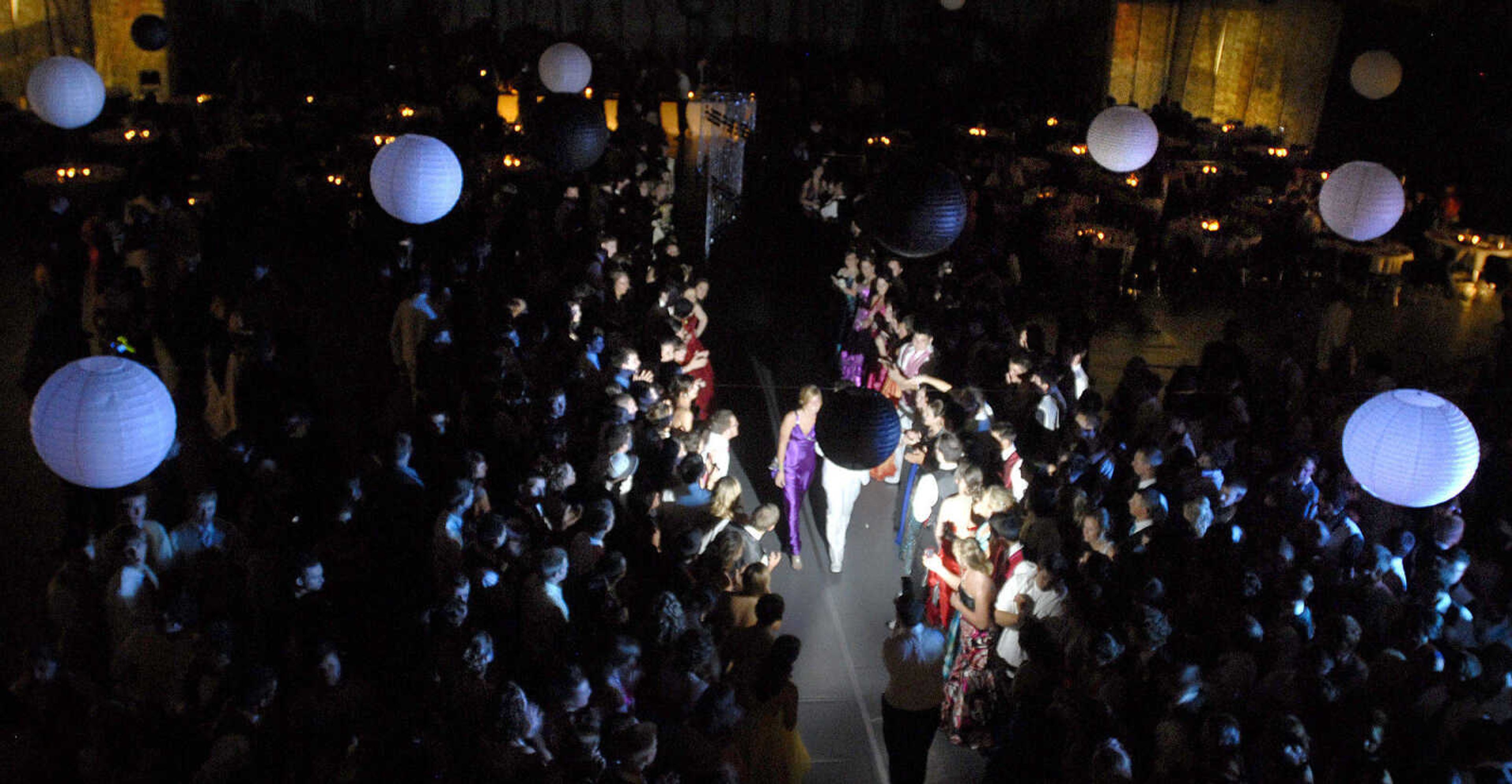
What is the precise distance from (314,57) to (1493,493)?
16991 millimetres

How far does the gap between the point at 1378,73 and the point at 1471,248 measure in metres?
2.07

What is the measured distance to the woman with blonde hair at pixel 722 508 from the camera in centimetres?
467

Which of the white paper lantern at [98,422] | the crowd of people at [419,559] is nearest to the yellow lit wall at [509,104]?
the crowd of people at [419,559]

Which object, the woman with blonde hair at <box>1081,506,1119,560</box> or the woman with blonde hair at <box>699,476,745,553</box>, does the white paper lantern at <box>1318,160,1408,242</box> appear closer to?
the woman with blonde hair at <box>1081,506,1119,560</box>

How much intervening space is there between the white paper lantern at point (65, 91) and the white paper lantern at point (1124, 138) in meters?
7.63

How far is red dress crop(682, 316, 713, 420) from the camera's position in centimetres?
684

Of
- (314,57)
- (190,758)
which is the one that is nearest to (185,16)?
(314,57)

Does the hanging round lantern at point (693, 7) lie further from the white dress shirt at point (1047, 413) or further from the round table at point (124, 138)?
the white dress shirt at point (1047, 413)

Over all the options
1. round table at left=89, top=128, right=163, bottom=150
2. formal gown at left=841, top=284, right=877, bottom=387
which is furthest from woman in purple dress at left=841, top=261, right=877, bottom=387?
round table at left=89, top=128, right=163, bottom=150

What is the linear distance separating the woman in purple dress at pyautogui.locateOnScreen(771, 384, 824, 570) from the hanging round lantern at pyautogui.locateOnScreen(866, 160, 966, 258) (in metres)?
1.31

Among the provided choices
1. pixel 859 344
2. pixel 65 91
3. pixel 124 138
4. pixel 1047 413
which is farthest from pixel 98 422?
pixel 124 138

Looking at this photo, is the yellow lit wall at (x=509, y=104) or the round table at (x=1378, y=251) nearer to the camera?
the round table at (x=1378, y=251)

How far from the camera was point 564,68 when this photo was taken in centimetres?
987

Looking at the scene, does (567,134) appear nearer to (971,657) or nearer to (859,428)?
(859,428)
